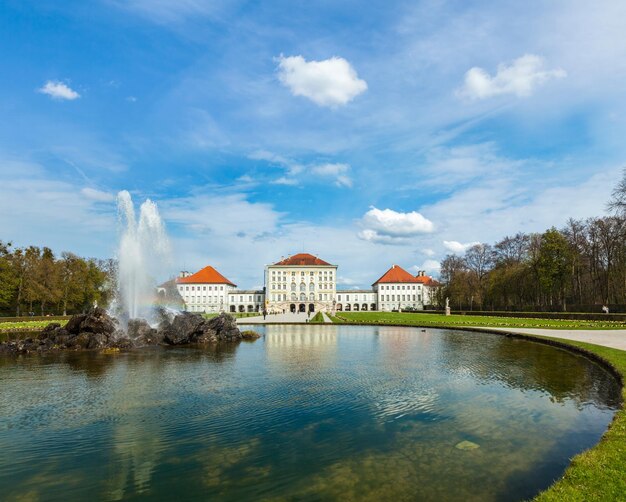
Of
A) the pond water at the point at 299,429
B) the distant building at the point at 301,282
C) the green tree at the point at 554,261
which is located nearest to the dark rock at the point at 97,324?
the pond water at the point at 299,429

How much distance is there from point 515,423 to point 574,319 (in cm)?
3880

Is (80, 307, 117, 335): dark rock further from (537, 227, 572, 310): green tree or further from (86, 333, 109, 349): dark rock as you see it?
(537, 227, 572, 310): green tree

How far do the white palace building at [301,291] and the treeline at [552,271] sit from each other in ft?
145

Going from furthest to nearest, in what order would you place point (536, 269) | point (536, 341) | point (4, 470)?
point (536, 269) → point (536, 341) → point (4, 470)

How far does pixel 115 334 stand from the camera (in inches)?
928

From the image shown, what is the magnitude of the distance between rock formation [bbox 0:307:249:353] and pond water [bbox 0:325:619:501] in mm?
7059

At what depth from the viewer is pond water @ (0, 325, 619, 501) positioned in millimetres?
5879

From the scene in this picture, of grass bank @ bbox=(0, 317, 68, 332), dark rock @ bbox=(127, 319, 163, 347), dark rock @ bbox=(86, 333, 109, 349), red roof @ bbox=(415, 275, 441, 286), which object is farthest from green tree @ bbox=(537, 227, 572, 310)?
red roof @ bbox=(415, 275, 441, 286)

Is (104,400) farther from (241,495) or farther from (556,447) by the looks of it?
(556,447)

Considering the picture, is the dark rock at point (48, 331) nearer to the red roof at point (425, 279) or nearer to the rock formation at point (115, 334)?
the rock formation at point (115, 334)

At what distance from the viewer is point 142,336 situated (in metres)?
24.5

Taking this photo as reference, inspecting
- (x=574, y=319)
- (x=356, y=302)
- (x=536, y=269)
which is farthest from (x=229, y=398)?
(x=356, y=302)

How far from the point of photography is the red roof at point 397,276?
398ft

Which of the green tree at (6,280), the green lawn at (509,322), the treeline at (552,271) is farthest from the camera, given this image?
the green tree at (6,280)
